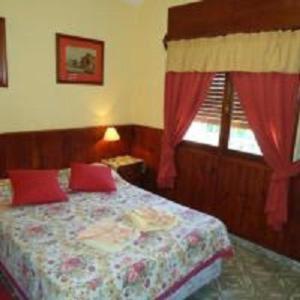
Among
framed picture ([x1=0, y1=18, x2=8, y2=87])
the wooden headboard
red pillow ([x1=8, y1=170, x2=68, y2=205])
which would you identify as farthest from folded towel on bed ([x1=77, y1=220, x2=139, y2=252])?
framed picture ([x1=0, y1=18, x2=8, y2=87])

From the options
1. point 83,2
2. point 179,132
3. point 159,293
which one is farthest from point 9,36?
point 159,293

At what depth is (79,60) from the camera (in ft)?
11.7

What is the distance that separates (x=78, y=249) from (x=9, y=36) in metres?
2.26

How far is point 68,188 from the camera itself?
10.1ft

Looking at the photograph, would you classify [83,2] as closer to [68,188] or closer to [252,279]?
[68,188]

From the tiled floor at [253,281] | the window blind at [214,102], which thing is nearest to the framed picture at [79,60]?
the window blind at [214,102]

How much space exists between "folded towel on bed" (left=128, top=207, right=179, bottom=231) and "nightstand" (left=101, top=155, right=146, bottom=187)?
4.36 ft

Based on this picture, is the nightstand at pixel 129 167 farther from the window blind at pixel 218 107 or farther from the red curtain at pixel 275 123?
the red curtain at pixel 275 123

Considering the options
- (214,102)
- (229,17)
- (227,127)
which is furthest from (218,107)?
(229,17)

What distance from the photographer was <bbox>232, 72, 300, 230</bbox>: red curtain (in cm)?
272

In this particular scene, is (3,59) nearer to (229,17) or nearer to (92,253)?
(92,253)

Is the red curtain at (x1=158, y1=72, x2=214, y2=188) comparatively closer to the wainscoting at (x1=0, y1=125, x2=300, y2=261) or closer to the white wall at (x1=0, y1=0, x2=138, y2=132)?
the wainscoting at (x1=0, y1=125, x2=300, y2=261)

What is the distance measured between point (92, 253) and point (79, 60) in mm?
2419

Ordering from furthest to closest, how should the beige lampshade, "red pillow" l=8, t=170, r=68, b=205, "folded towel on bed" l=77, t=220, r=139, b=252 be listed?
the beige lampshade, "red pillow" l=8, t=170, r=68, b=205, "folded towel on bed" l=77, t=220, r=139, b=252
